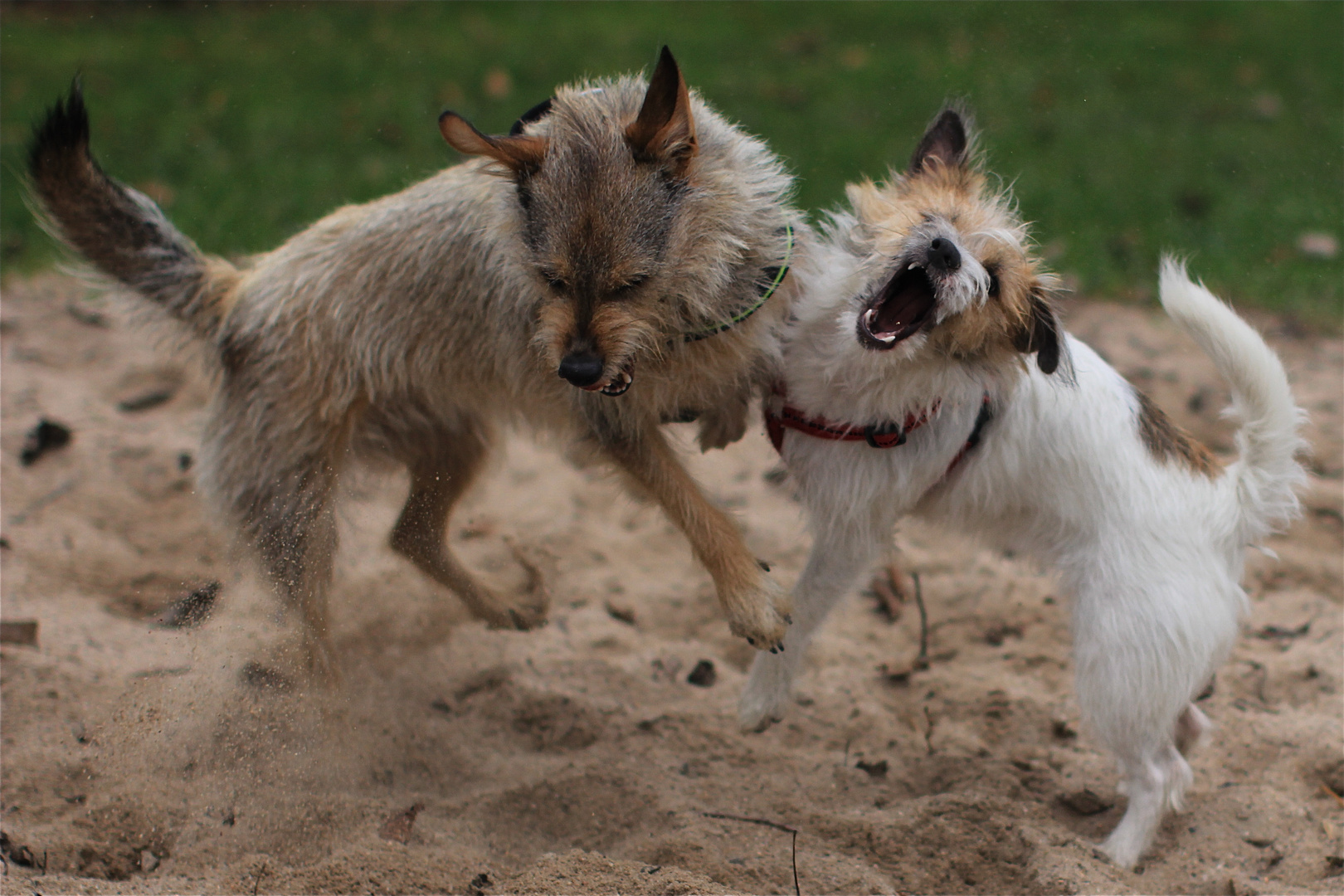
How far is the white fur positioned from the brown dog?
0.31 meters

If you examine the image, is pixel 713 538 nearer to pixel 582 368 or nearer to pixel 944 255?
pixel 582 368

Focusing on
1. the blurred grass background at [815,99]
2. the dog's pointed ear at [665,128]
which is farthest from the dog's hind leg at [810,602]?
the blurred grass background at [815,99]

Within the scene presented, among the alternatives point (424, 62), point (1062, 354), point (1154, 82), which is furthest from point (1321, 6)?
point (1062, 354)

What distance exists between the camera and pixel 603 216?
2938 mm

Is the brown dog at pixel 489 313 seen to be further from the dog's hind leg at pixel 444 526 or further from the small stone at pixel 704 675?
the small stone at pixel 704 675

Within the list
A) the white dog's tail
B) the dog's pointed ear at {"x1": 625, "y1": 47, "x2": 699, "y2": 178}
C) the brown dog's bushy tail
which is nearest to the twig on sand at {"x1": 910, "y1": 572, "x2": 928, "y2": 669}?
the white dog's tail

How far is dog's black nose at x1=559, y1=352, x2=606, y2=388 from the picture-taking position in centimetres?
285

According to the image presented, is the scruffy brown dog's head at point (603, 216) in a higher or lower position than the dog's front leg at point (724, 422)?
higher

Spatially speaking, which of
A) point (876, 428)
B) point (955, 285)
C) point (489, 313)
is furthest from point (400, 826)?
point (955, 285)

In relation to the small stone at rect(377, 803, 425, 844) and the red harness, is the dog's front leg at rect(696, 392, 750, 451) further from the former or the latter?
the small stone at rect(377, 803, 425, 844)

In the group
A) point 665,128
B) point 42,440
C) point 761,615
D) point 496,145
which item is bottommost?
point 42,440

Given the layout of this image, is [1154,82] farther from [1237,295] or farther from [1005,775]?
[1005,775]

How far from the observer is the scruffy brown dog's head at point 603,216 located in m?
2.92

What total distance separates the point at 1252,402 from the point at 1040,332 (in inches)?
37.0
